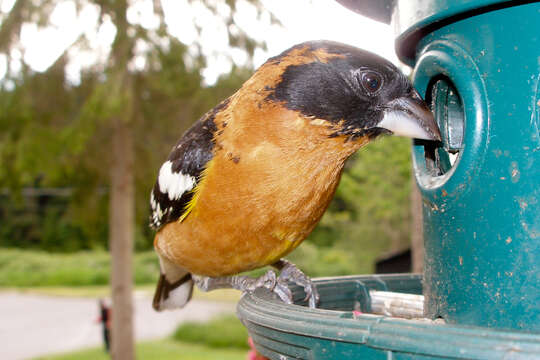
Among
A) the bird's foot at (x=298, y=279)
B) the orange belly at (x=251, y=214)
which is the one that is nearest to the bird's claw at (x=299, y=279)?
the bird's foot at (x=298, y=279)

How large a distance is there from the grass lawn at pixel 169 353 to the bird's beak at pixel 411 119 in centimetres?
1218

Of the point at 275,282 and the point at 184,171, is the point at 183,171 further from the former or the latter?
the point at 275,282

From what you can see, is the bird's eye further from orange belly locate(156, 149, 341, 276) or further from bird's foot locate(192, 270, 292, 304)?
bird's foot locate(192, 270, 292, 304)

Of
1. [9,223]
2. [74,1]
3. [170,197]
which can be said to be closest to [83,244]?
[9,223]

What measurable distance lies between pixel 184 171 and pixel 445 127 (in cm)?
142

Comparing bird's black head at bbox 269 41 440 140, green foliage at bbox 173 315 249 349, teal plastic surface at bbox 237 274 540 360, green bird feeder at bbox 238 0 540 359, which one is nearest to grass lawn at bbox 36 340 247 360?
green foliage at bbox 173 315 249 349

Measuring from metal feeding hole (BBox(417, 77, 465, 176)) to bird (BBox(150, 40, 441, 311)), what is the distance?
10cm

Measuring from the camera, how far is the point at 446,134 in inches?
89.8

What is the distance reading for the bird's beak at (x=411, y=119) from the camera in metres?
2.17

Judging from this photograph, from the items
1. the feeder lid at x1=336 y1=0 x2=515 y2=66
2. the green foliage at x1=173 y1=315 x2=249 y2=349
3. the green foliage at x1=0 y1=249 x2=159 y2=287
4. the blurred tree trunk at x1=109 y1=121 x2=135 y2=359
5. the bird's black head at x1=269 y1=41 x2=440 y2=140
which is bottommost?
the green foliage at x1=173 y1=315 x2=249 y2=349

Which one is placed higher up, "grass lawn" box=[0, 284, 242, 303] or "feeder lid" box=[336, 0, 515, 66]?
"feeder lid" box=[336, 0, 515, 66]

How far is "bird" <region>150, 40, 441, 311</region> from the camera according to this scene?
A: 7.66 ft

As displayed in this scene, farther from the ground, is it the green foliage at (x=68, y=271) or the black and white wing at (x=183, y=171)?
the black and white wing at (x=183, y=171)

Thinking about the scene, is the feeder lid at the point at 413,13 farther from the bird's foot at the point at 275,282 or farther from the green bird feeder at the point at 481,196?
the bird's foot at the point at 275,282
